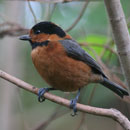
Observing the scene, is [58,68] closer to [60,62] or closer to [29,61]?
[60,62]

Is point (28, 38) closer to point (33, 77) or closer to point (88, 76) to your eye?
→ point (88, 76)

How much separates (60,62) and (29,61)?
66.2 inches

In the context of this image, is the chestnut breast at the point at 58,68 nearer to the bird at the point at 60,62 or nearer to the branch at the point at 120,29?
the bird at the point at 60,62

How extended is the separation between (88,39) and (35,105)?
52.7 inches

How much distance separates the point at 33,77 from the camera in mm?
4102

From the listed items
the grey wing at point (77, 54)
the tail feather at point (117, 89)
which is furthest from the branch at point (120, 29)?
the tail feather at point (117, 89)

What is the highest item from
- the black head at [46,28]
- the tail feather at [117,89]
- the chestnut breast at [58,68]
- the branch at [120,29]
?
the branch at [120,29]

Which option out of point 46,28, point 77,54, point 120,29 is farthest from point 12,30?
point 120,29

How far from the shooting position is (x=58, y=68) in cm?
257

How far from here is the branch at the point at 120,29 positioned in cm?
184

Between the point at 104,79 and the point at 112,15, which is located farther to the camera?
the point at 104,79

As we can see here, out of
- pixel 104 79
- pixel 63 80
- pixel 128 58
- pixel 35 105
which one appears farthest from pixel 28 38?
pixel 35 105

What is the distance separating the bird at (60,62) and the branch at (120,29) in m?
0.62

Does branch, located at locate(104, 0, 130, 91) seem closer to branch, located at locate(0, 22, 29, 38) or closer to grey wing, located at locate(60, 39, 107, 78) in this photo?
grey wing, located at locate(60, 39, 107, 78)
